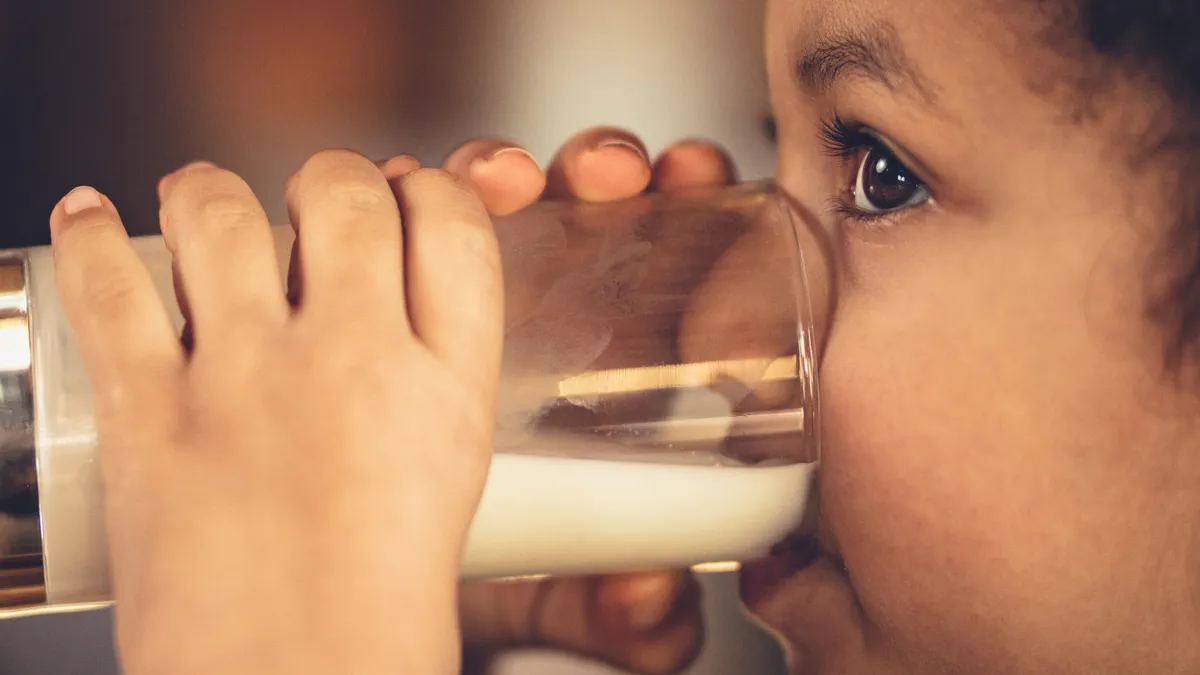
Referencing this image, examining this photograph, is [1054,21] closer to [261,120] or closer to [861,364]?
[861,364]

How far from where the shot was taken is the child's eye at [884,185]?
1.55 ft

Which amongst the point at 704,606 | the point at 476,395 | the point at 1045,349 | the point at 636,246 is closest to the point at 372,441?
the point at 476,395

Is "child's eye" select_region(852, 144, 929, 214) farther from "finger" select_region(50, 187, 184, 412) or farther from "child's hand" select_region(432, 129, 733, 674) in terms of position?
"finger" select_region(50, 187, 184, 412)

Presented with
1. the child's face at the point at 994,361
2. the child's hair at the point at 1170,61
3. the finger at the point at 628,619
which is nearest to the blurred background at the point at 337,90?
the finger at the point at 628,619

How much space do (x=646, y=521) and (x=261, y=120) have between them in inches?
17.1

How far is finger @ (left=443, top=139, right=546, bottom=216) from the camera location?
55 cm

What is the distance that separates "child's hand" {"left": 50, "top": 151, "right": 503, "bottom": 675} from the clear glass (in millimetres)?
21

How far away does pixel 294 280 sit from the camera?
41cm

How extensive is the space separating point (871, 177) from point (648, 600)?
0.32m

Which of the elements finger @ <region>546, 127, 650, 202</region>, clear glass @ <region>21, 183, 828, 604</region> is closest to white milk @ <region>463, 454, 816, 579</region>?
clear glass @ <region>21, 183, 828, 604</region>

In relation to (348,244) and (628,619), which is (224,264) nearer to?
(348,244)

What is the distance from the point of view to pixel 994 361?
1.42 feet

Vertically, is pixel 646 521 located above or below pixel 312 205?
below

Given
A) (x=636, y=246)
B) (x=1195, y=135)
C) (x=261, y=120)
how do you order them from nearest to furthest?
1. (x=1195, y=135)
2. (x=636, y=246)
3. (x=261, y=120)
